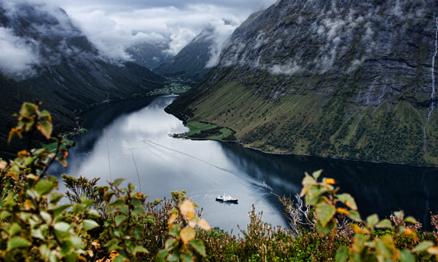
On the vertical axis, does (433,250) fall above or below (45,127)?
below

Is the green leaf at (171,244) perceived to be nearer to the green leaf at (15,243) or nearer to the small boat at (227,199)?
the green leaf at (15,243)

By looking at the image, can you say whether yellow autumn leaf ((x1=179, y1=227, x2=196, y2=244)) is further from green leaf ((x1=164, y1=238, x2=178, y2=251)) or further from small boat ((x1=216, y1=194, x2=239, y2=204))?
small boat ((x1=216, y1=194, x2=239, y2=204))

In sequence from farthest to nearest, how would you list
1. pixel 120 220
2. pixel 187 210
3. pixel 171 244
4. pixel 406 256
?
pixel 120 220 < pixel 171 244 < pixel 187 210 < pixel 406 256

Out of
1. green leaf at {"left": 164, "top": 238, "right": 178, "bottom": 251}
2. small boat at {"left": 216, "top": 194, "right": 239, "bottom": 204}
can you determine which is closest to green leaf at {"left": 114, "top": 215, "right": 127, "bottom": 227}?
green leaf at {"left": 164, "top": 238, "right": 178, "bottom": 251}

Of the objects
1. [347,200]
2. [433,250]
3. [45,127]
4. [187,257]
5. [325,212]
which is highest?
[45,127]

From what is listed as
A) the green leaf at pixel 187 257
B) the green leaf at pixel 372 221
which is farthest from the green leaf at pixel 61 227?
the green leaf at pixel 372 221

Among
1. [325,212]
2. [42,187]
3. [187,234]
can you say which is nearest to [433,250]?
[325,212]

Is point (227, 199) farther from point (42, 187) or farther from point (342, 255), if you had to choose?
point (42, 187)

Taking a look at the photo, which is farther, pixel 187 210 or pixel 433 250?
pixel 187 210
